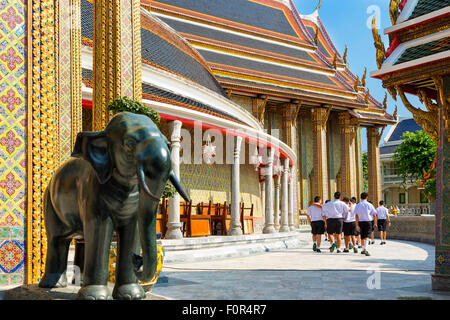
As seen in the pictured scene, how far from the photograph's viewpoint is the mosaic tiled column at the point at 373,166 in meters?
34.4

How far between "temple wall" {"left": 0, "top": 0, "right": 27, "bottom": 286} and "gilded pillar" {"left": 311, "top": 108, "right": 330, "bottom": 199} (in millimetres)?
27158

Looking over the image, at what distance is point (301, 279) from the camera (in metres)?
8.05

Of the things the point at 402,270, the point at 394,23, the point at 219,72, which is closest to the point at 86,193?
the point at 394,23

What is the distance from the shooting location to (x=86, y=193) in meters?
2.94

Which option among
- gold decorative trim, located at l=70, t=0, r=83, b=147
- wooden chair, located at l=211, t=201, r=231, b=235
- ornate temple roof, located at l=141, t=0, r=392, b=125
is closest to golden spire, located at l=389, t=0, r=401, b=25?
gold decorative trim, located at l=70, t=0, r=83, b=147

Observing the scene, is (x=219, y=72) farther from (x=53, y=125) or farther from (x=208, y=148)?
(x=53, y=125)

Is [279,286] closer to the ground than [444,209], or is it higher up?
closer to the ground

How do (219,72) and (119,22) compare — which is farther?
(219,72)

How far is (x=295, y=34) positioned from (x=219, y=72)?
30.6 ft

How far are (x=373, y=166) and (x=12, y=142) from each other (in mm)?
33222

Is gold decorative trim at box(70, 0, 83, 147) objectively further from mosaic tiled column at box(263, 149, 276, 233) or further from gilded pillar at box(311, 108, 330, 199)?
gilded pillar at box(311, 108, 330, 199)

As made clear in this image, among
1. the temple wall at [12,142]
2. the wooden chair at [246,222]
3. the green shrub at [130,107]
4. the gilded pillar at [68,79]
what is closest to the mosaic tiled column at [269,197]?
the wooden chair at [246,222]

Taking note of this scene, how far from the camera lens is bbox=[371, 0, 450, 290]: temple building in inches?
267

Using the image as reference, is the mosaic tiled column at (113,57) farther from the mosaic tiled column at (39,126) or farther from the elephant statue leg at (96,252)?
the elephant statue leg at (96,252)
